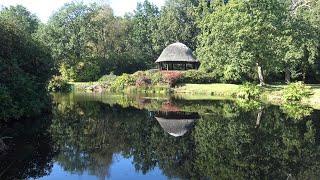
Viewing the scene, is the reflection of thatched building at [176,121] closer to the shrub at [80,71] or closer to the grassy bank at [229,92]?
the grassy bank at [229,92]

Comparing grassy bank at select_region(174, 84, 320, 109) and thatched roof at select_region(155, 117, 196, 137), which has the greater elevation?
grassy bank at select_region(174, 84, 320, 109)

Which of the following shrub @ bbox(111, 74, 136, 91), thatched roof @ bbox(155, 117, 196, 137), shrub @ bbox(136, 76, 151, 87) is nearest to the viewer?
thatched roof @ bbox(155, 117, 196, 137)

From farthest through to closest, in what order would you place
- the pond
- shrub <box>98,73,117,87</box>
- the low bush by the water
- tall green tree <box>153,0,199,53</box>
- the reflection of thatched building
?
1. tall green tree <box>153,0,199,53</box>
2. shrub <box>98,73,117,87</box>
3. the low bush by the water
4. the reflection of thatched building
5. the pond

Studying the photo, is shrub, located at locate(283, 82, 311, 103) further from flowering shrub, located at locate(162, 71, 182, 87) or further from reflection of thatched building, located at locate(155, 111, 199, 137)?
flowering shrub, located at locate(162, 71, 182, 87)

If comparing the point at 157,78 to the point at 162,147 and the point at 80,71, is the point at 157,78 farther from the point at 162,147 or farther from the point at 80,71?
the point at 162,147

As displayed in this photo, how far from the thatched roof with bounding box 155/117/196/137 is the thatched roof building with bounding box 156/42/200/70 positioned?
38.2 metres

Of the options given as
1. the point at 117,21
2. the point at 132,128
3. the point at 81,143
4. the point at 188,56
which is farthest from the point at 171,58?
the point at 81,143

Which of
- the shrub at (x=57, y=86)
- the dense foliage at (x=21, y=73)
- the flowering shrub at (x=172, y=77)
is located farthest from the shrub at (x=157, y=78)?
the dense foliage at (x=21, y=73)

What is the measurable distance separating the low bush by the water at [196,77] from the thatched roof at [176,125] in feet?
92.1

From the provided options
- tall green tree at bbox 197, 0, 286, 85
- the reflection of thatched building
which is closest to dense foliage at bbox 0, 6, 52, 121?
the reflection of thatched building

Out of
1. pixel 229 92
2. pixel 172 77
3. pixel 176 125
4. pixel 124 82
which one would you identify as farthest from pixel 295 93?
Answer: pixel 124 82

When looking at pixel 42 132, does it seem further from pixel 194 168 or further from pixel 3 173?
pixel 194 168

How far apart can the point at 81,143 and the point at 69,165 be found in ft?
11.6

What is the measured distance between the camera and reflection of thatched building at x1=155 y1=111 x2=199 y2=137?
68.0 ft
